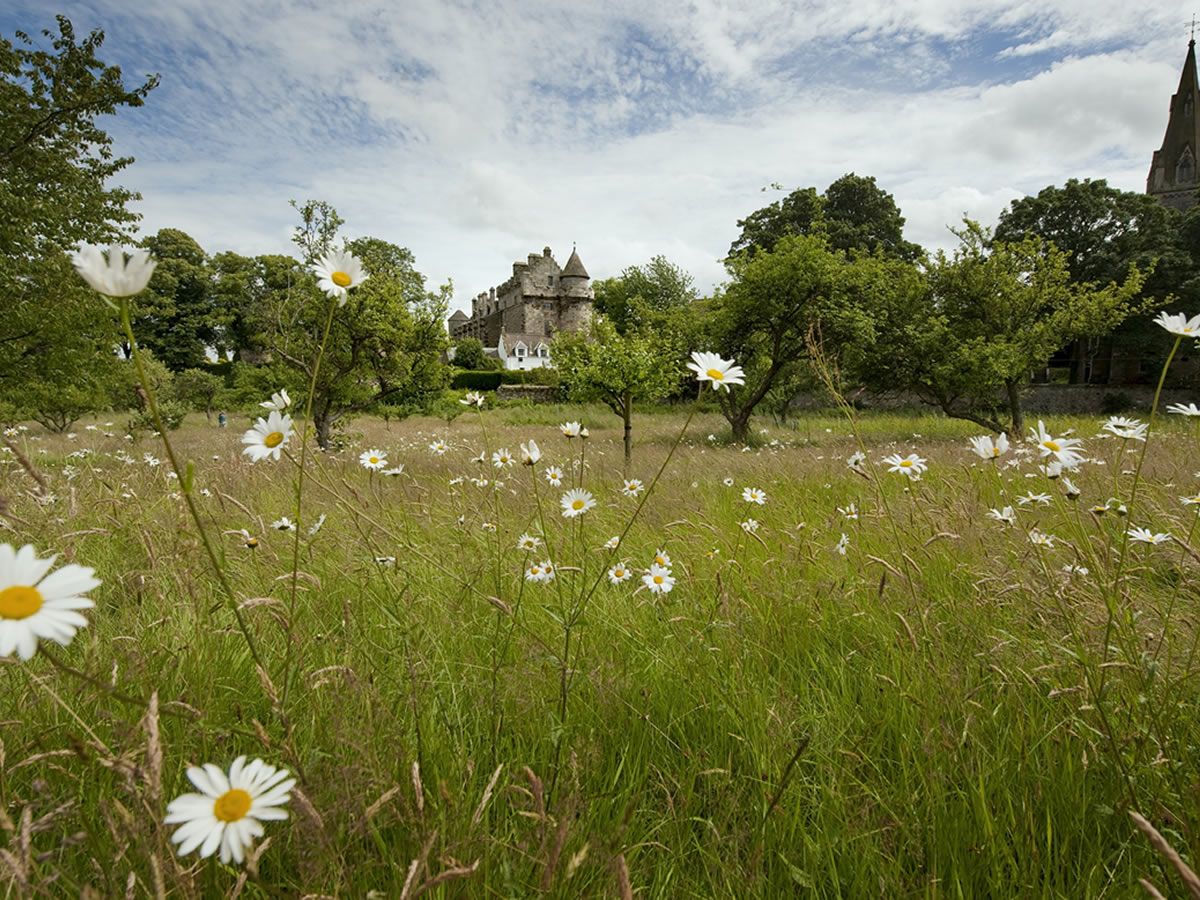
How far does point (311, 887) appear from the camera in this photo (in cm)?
98

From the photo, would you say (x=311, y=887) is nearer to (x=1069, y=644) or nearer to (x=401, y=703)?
(x=401, y=703)

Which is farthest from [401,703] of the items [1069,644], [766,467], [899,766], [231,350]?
[231,350]

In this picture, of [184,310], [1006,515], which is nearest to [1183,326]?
[1006,515]

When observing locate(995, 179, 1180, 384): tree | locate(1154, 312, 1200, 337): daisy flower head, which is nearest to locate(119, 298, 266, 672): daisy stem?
locate(1154, 312, 1200, 337): daisy flower head

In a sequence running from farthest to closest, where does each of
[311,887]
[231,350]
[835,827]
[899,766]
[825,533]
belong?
[231,350] < [825,533] < [899,766] < [835,827] < [311,887]

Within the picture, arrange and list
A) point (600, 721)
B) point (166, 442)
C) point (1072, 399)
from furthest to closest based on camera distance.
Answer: point (1072, 399), point (600, 721), point (166, 442)

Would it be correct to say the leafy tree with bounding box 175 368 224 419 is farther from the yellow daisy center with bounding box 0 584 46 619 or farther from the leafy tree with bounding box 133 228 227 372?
the yellow daisy center with bounding box 0 584 46 619

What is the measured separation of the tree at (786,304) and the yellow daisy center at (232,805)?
16.5 meters

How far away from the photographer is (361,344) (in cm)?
1142

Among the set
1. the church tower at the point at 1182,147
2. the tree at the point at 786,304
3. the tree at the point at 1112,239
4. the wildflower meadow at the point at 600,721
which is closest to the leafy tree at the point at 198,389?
the tree at the point at 786,304

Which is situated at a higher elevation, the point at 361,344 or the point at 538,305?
the point at 538,305

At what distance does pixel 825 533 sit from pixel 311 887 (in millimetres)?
3326

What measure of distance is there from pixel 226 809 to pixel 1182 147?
70.2 meters

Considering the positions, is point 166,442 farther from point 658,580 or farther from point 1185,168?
point 1185,168
